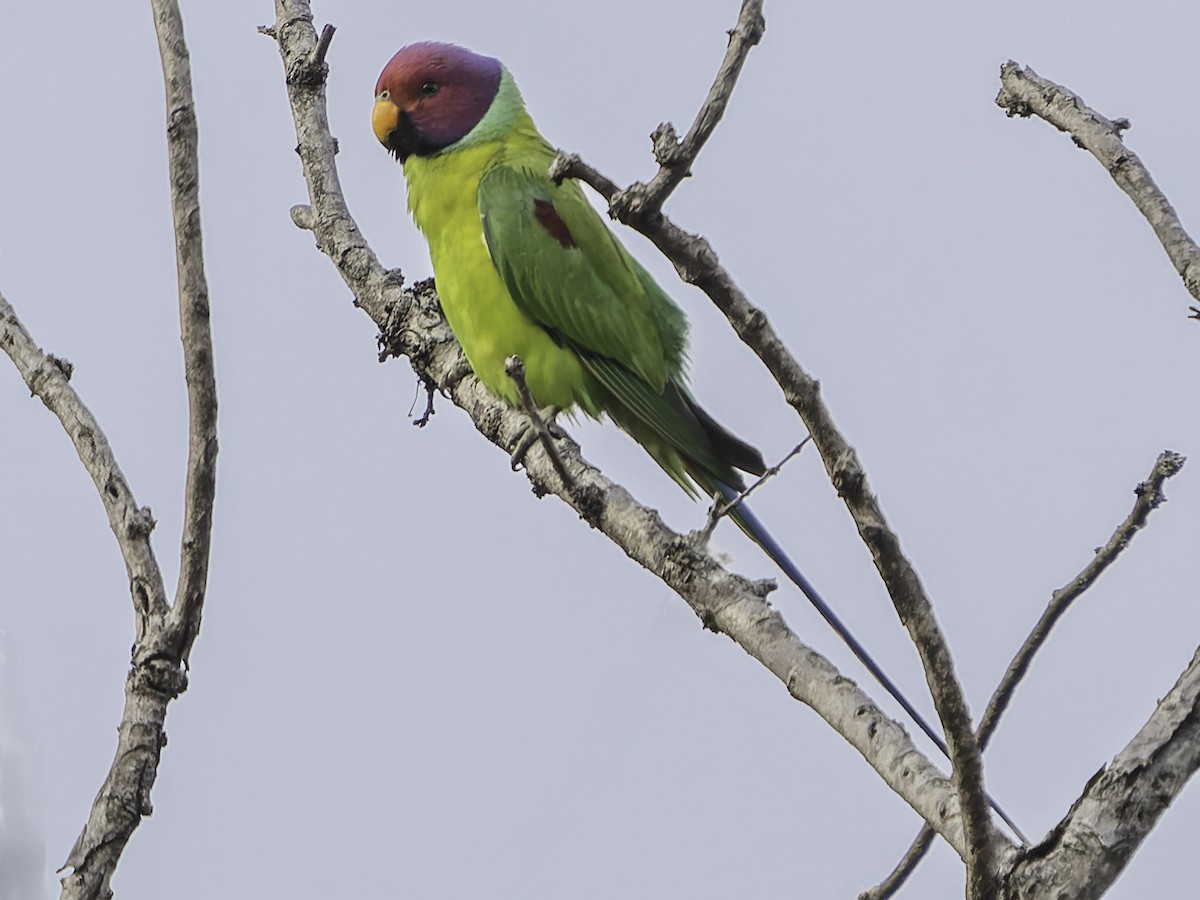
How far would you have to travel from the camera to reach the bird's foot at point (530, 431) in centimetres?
189

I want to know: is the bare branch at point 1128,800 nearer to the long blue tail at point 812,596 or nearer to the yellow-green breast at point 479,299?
the long blue tail at point 812,596

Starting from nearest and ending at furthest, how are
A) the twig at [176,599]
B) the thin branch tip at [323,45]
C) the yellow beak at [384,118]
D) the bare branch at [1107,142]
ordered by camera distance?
the twig at [176,599]
the bare branch at [1107,142]
the thin branch tip at [323,45]
the yellow beak at [384,118]

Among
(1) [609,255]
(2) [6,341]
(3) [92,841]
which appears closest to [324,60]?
(1) [609,255]

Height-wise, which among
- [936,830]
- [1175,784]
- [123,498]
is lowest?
[1175,784]

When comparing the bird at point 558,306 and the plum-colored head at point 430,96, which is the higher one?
the plum-colored head at point 430,96

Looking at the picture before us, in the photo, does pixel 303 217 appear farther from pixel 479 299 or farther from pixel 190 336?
pixel 190 336

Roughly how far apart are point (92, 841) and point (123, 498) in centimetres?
60

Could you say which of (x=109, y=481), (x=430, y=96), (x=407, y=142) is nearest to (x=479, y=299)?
(x=407, y=142)

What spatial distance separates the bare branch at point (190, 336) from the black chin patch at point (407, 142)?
145 centimetres

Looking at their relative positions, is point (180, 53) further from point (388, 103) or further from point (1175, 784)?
point (1175, 784)

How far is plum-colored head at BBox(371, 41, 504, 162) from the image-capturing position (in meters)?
4.18

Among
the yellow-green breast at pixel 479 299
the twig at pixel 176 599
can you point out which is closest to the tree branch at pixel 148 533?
the twig at pixel 176 599

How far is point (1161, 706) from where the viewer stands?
1479 mm

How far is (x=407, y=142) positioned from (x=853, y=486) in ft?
9.46
